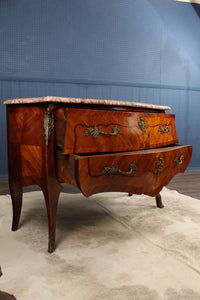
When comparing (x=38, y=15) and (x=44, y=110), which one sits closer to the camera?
(x=44, y=110)

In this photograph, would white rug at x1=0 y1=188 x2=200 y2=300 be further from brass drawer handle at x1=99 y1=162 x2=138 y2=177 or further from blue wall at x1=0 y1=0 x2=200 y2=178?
blue wall at x1=0 y1=0 x2=200 y2=178

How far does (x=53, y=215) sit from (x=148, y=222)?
2.52ft

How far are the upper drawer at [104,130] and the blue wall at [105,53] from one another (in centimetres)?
238

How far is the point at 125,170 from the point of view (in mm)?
1425

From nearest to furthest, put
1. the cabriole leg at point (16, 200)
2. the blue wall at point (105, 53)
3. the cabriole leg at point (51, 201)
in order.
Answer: the cabriole leg at point (51, 201) → the cabriole leg at point (16, 200) → the blue wall at point (105, 53)

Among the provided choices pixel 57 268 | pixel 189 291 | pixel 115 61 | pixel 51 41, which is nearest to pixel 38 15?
pixel 51 41

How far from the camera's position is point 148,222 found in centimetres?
197

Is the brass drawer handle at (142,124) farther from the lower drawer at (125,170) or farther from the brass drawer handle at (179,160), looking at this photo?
the brass drawer handle at (179,160)

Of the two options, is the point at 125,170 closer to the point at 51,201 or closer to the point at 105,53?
the point at 51,201

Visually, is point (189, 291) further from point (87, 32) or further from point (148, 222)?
point (87, 32)

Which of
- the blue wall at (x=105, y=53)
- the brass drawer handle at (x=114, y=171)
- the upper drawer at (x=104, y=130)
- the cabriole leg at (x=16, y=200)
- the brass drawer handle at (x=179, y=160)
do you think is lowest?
the cabriole leg at (x=16, y=200)

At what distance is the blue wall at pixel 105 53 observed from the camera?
3609 millimetres

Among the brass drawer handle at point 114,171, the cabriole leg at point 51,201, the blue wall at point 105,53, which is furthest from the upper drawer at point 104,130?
the blue wall at point 105,53

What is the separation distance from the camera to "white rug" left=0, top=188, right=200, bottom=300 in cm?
116
